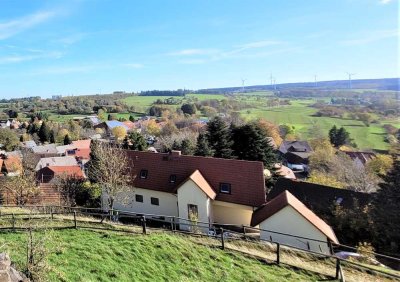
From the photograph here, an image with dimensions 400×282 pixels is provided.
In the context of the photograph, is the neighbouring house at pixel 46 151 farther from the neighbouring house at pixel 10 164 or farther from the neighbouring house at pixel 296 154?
the neighbouring house at pixel 296 154

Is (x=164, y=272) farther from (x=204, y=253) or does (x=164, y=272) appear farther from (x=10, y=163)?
(x=10, y=163)

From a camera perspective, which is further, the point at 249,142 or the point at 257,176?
the point at 249,142

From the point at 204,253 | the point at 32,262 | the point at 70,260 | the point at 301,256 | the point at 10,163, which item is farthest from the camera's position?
the point at 10,163

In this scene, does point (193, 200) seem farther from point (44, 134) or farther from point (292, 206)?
point (44, 134)

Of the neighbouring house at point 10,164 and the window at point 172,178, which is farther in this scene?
the neighbouring house at point 10,164

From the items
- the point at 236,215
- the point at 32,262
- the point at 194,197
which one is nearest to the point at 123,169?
the point at 194,197

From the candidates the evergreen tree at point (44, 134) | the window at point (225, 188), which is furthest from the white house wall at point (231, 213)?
the evergreen tree at point (44, 134)

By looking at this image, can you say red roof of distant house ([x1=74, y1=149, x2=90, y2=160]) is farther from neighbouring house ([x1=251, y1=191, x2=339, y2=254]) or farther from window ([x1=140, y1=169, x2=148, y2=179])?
neighbouring house ([x1=251, y1=191, x2=339, y2=254])

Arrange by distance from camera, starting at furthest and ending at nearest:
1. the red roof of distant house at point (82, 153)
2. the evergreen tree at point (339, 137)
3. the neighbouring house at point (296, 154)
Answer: the evergreen tree at point (339, 137), the red roof of distant house at point (82, 153), the neighbouring house at point (296, 154)
